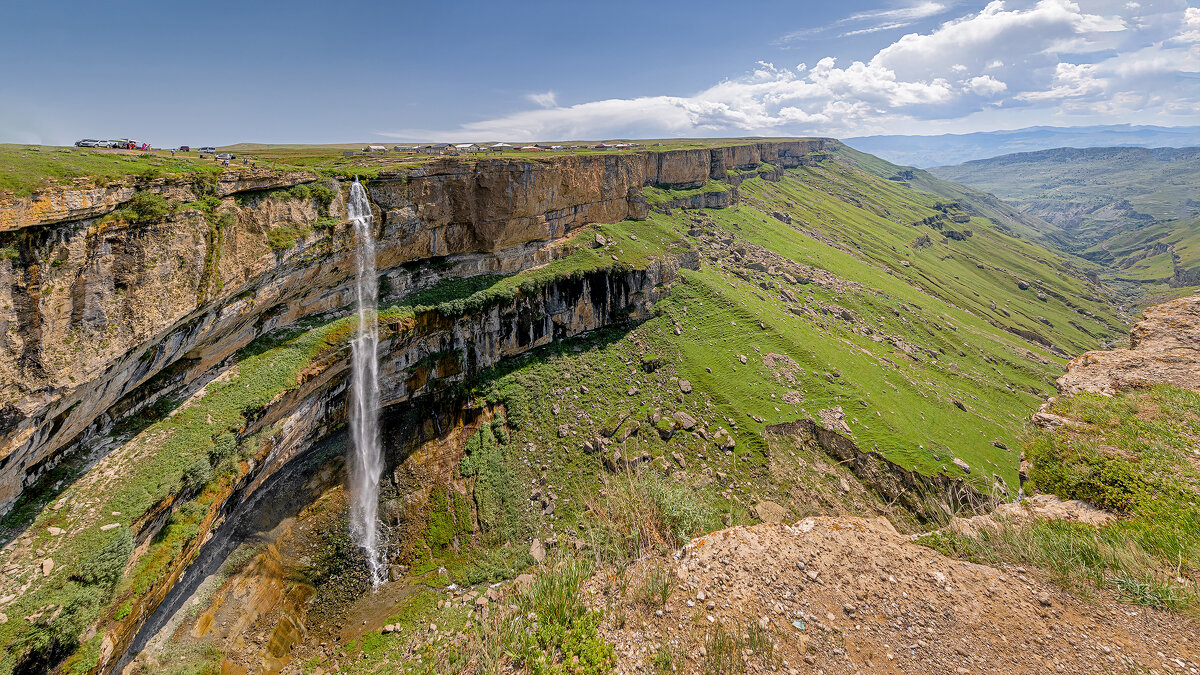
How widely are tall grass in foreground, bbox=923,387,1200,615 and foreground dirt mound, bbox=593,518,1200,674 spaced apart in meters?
0.62

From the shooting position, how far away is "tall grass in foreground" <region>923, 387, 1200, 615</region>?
29.5 ft

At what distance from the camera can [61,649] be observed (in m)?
13.7

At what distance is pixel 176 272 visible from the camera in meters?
19.0

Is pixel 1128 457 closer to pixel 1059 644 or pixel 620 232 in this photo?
pixel 1059 644

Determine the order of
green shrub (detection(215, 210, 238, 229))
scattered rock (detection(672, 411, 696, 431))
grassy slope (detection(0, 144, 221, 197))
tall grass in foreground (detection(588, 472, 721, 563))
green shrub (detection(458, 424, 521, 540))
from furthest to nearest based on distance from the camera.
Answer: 1. scattered rock (detection(672, 411, 696, 431))
2. green shrub (detection(458, 424, 521, 540))
3. green shrub (detection(215, 210, 238, 229))
4. grassy slope (detection(0, 144, 221, 197))
5. tall grass in foreground (detection(588, 472, 721, 563))

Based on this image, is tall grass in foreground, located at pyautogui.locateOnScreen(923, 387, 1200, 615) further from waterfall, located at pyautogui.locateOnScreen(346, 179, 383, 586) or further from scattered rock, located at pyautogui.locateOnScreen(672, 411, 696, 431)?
waterfall, located at pyautogui.locateOnScreen(346, 179, 383, 586)

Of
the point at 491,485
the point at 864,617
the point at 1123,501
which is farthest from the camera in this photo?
the point at 491,485

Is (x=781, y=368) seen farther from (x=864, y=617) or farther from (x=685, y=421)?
(x=864, y=617)

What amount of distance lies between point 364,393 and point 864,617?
2958 centimetres

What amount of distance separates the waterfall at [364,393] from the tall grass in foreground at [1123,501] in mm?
29145

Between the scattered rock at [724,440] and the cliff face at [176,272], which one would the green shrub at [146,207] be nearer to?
the cliff face at [176,272]

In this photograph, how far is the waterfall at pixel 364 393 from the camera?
26.4 metres

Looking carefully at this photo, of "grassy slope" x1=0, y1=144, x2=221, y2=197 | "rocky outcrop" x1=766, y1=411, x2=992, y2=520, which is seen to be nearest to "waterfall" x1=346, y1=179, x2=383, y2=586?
"grassy slope" x1=0, y1=144, x2=221, y2=197

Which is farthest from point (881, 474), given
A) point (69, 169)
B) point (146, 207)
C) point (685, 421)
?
point (69, 169)
